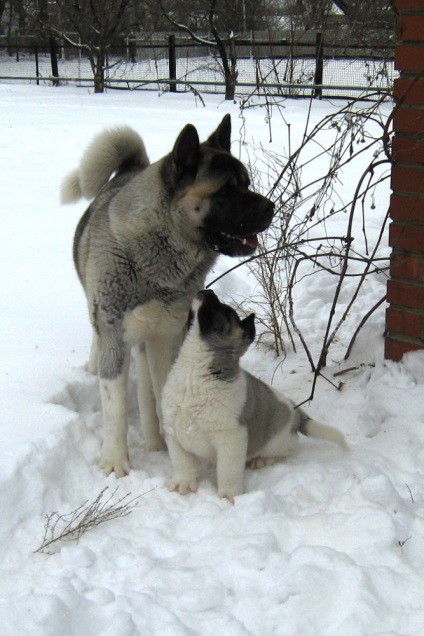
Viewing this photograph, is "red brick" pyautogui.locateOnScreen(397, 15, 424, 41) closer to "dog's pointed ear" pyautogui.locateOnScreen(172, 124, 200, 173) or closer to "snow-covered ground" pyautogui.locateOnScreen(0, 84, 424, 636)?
"dog's pointed ear" pyautogui.locateOnScreen(172, 124, 200, 173)

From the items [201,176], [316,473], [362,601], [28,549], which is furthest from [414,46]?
[28,549]

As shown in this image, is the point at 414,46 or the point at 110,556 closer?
the point at 110,556

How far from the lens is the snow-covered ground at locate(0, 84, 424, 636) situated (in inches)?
84.1

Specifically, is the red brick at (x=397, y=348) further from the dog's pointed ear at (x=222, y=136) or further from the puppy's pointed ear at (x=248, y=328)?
the dog's pointed ear at (x=222, y=136)

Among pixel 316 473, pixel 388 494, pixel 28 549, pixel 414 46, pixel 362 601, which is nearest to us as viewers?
pixel 362 601

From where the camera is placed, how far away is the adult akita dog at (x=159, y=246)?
9.71ft

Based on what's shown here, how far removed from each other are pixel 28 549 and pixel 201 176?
62.4 inches

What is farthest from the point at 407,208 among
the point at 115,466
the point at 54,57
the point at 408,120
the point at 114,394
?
Result: the point at 54,57

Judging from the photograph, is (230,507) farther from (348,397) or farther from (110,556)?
(348,397)

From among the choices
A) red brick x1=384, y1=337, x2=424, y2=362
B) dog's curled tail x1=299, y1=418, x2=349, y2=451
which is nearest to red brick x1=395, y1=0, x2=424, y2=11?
red brick x1=384, y1=337, x2=424, y2=362

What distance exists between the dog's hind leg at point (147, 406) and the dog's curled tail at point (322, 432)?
0.71 m

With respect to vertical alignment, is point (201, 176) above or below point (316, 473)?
above

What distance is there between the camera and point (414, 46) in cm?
320

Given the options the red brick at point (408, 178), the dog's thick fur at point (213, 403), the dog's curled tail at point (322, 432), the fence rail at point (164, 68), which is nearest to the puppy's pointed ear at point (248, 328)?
the dog's thick fur at point (213, 403)
